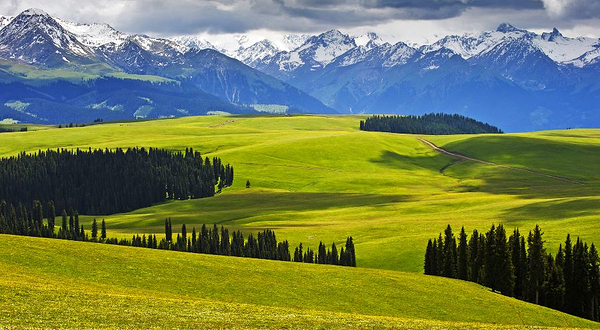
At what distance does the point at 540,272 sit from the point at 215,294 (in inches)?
1935

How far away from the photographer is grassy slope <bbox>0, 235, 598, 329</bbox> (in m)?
53.9

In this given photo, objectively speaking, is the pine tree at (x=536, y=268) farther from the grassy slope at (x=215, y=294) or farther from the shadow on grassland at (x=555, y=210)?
the shadow on grassland at (x=555, y=210)

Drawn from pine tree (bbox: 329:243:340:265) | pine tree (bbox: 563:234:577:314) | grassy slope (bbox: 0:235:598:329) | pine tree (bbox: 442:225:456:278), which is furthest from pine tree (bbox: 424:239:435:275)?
pine tree (bbox: 563:234:577:314)

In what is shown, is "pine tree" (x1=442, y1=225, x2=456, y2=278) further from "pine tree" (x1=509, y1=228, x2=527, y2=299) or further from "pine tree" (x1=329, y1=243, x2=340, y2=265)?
"pine tree" (x1=329, y1=243, x2=340, y2=265)

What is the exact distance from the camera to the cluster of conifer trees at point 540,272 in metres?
95.7

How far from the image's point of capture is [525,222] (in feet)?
472

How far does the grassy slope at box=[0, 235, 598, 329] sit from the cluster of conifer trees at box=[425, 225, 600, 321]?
7.78 meters

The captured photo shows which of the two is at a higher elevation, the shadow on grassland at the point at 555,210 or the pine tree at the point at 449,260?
the shadow on grassland at the point at 555,210

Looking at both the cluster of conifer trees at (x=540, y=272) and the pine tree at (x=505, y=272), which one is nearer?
the cluster of conifer trees at (x=540, y=272)

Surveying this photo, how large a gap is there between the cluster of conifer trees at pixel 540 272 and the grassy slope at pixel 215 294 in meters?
7.78

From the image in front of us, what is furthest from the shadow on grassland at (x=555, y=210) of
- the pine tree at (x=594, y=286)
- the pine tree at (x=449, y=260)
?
the pine tree at (x=594, y=286)

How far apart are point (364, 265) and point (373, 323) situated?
64318 millimetres

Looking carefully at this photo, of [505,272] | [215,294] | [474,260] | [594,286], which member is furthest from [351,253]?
[215,294]

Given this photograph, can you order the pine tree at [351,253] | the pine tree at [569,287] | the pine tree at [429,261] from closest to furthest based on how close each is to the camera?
the pine tree at [569,287]
the pine tree at [429,261]
the pine tree at [351,253]
